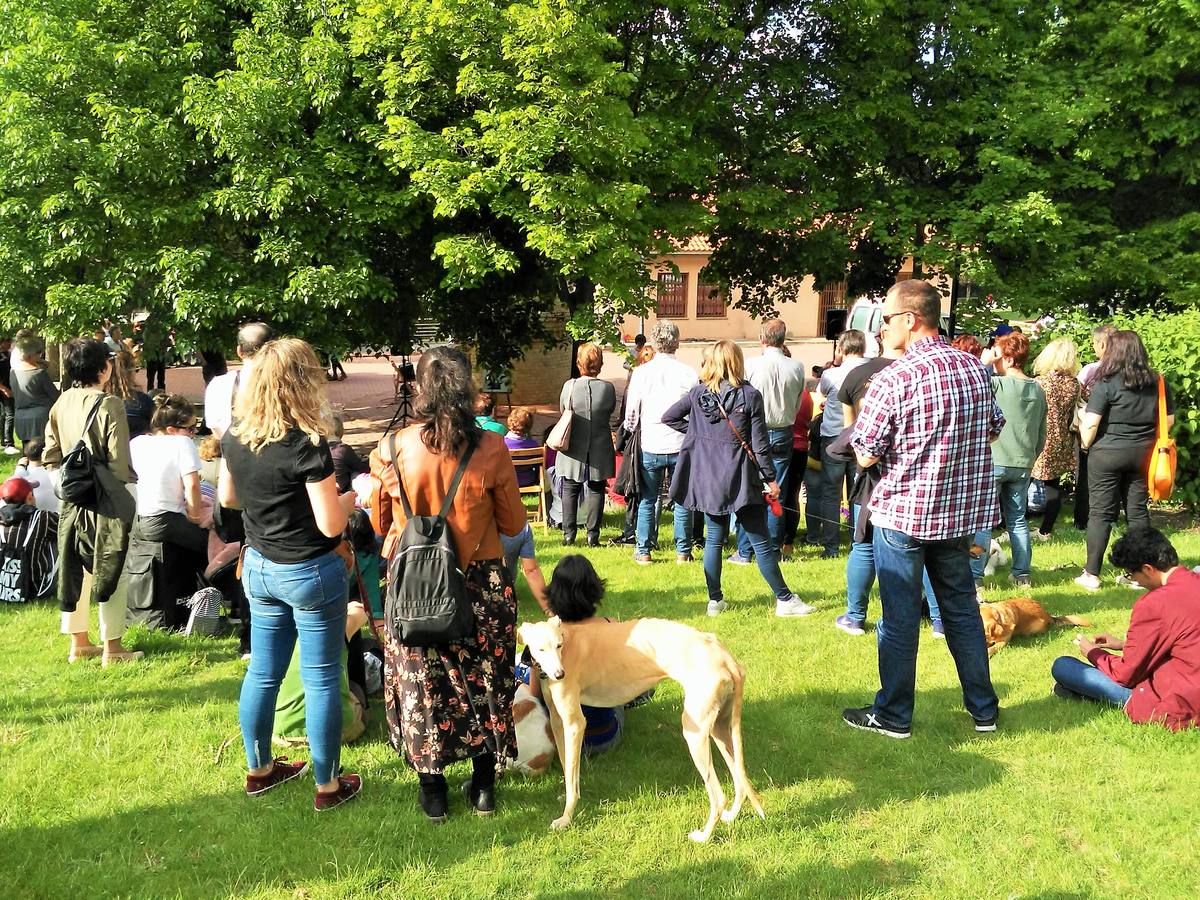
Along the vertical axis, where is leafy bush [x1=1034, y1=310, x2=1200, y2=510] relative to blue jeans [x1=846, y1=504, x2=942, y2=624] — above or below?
above

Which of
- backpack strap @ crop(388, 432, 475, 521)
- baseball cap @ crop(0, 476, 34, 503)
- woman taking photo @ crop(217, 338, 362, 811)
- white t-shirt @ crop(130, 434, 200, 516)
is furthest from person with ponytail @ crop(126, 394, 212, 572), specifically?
backpack strap @ crop(388, 432, 475, 521)

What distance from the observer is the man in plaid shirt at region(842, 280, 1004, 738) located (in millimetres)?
4113

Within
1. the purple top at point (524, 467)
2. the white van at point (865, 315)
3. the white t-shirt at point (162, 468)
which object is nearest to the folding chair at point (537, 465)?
the purple top at point (524, 467)

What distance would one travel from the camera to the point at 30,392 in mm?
10328

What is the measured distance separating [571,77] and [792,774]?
8.67 m

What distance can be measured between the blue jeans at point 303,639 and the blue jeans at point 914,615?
2.38 m

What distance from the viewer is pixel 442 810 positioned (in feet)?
12.1

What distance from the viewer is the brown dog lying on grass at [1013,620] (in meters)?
5.51

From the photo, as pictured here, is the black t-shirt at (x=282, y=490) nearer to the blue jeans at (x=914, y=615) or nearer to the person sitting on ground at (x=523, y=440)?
the blue jeans at (x=914, y=615)

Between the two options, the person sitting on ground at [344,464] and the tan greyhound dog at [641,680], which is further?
the person sitting on ground at [344,464]

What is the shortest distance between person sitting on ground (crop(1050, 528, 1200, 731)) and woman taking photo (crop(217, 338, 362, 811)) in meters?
3.60

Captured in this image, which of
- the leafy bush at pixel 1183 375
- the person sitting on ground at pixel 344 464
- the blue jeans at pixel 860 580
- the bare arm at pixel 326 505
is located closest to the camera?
the bare arm at pixel 326 505

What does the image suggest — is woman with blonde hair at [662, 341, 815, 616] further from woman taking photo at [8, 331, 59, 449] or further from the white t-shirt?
woman taking photo at [8, 331, 59, 449]

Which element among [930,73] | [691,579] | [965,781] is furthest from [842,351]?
[930,73]
